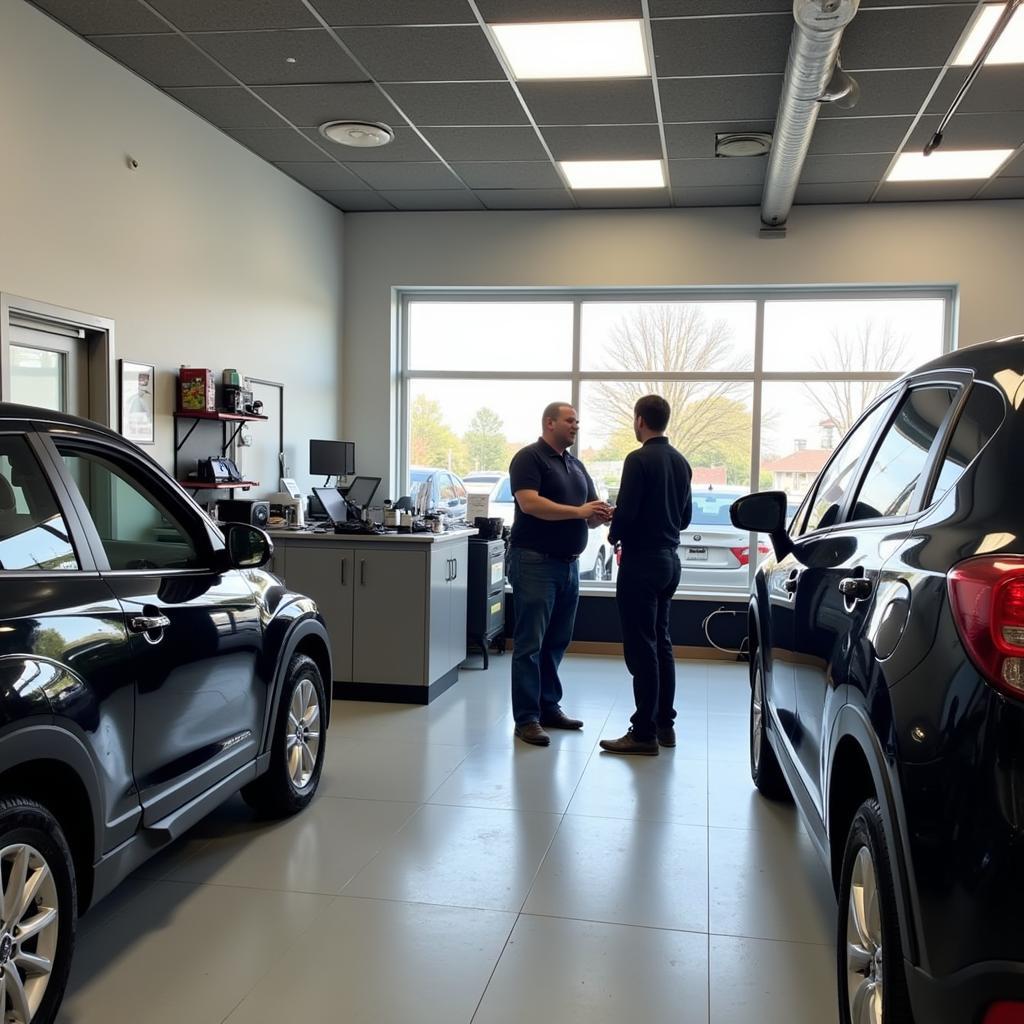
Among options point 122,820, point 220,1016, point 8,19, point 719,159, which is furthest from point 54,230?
point 719,159

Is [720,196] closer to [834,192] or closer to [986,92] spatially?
[834,192]

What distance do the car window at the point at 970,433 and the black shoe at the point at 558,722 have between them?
3191 mm

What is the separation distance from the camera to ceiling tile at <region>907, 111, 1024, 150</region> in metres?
5.09

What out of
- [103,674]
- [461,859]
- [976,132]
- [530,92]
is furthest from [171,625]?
[976,132]

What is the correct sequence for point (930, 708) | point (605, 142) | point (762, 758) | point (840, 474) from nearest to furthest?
point (930, 708)
point (840, 474)
point (762, 758)
point (605, 142)

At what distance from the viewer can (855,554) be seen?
1.89 m

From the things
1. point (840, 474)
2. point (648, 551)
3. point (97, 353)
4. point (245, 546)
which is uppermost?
point (97, 353)

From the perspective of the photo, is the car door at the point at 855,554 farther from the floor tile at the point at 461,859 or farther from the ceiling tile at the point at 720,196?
the ceiling tile at the point at 720,196

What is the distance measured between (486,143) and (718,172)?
152 centimetres

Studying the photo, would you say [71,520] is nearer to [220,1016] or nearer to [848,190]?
[220,1016]

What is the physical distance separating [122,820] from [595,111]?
4.34 meters

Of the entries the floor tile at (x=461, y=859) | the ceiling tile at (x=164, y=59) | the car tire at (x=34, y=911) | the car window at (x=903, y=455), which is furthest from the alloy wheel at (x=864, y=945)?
the ceiling tile at (x=164, y=59)

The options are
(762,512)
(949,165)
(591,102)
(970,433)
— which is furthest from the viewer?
(949,165)

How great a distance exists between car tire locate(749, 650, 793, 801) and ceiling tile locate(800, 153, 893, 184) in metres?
3.61
